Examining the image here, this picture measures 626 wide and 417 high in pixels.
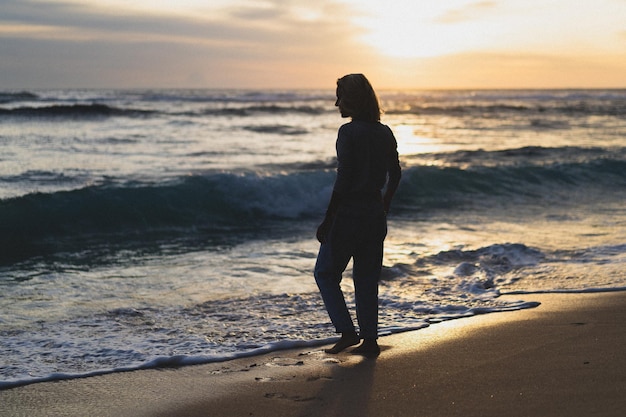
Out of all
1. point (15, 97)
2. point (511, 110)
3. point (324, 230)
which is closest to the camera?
point (324, 230)

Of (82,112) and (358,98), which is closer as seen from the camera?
(358,98)

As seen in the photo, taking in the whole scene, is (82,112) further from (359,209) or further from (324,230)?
(359,209)

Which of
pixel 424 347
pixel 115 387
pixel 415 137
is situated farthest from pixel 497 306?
pixel 415 137

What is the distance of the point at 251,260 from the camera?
335 inches

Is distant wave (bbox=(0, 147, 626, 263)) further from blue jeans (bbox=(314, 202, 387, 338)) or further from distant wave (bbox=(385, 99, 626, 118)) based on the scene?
distant wave (bbox=(385, 99, 626, 118))

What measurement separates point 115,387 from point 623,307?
13.7 ft

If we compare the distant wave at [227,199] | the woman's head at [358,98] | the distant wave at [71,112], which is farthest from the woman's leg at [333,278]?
the distant wave at [71,112]

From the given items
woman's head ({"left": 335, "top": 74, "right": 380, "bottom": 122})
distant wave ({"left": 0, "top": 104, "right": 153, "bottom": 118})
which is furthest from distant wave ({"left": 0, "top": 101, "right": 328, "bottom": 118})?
woman's head ({"left": 335, "top": 74, "right": 380, "bottom": 122})

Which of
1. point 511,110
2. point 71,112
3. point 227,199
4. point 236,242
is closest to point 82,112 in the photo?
Result: point 71,112

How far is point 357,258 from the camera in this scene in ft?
15.4

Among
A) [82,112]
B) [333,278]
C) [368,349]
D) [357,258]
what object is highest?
[82,112]

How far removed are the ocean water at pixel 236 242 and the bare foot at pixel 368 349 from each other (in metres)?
0.55

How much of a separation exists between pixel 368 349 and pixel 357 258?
636 mm

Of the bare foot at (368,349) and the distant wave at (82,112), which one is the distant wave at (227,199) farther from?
the distant wave at (82,112)
